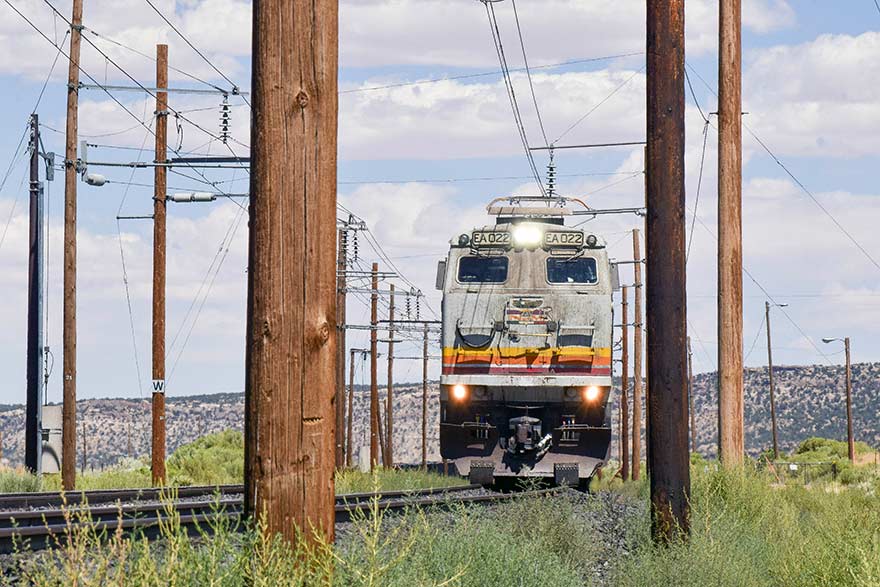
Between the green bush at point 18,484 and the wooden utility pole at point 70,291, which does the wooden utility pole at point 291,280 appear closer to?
the green bush at point 18,484

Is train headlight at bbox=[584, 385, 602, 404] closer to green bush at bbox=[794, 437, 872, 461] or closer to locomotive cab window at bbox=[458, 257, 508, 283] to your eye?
locomotive cab window at bbox=[458, 257, 508, 283]

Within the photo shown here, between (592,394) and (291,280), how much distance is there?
15.8 meters

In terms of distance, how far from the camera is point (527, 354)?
70.4ft

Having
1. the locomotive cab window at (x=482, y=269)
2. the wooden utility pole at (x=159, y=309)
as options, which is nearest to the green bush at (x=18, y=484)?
the wooden utility pole at (x=159, y=309)

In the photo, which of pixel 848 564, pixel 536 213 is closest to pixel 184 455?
pixel 536 213

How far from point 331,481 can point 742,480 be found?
13.0m

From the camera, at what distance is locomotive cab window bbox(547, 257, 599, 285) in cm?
2177

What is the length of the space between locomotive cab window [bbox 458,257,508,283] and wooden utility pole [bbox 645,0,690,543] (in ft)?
27.2

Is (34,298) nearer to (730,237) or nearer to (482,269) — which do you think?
(482,269)

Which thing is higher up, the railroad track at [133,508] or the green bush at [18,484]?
the railroad track at [133,508]

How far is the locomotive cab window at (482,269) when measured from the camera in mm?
21875

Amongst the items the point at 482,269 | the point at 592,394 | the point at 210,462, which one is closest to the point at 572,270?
the point at 482,269

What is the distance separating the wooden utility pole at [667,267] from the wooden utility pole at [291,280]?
315 inches

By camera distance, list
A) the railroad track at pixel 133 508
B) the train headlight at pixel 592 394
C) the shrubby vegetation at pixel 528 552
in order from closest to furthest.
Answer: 1. the shrubby vegetation at pixel 528 552
2. the railroad track at pixel 133 508
3. the train headlight at pixel 592 394
